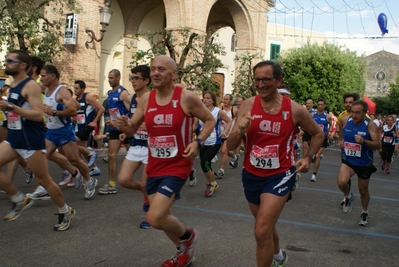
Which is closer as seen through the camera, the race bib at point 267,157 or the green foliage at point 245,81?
the race bib at point 267,157

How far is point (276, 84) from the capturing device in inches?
157

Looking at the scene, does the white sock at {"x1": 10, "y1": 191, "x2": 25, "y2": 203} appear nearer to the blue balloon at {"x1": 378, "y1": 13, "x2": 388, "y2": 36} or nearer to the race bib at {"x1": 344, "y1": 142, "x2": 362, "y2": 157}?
the race bib at {"x1": 344, "y1": 142, "x2": 362, "y2": 157}

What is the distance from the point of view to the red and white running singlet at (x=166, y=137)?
4.26 metres

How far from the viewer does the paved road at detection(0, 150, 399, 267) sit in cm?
462

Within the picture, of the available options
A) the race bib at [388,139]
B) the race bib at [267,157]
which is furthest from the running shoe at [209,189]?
the race bib at [388,139]

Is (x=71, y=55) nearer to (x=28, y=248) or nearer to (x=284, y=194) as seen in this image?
(x=28, y=248)

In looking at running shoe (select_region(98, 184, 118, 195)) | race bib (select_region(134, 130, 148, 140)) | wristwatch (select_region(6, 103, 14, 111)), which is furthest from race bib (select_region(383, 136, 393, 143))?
wristwatch (select_region(6, 103, 14, 111))

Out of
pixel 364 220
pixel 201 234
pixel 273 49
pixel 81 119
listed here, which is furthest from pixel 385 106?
pixel 201 234

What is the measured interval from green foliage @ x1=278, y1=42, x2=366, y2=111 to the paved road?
80.2 feet

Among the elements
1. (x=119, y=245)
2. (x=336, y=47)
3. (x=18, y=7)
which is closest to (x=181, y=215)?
(x=119, y=245)

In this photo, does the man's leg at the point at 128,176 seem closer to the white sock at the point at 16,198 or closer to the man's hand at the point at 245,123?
the white sock at the point at 16,198

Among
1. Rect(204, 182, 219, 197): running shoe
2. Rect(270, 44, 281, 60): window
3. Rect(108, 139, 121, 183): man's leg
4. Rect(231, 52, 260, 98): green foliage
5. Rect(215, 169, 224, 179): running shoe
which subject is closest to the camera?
Rect(108, 139, 121, 183): man's leg

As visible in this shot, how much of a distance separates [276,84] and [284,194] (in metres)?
0.97

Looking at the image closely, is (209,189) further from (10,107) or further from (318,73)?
(318,73)
